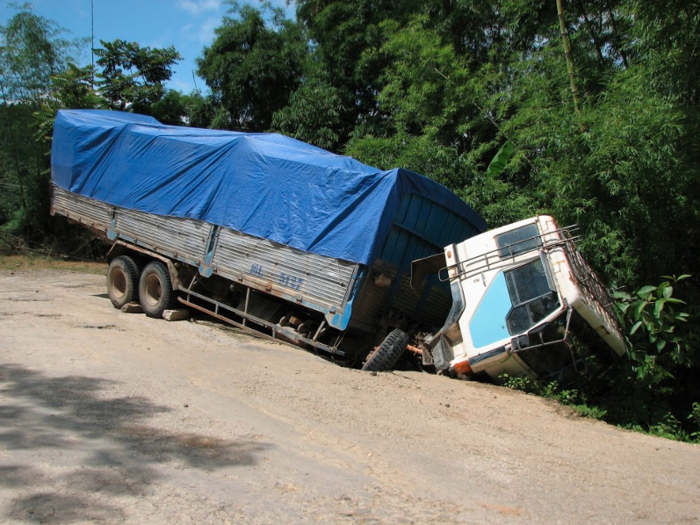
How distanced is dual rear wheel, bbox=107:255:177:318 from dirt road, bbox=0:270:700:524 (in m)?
1.88

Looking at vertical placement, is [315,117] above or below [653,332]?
above

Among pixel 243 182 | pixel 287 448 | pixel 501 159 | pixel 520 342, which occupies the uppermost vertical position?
pixel 501 159

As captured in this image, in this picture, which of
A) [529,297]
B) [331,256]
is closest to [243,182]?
[331,256]

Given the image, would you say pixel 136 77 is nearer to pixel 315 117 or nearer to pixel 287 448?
pixel 315 117

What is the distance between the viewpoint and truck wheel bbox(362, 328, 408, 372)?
7.58m

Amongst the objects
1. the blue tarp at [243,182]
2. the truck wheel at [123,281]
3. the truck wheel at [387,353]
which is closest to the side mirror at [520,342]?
the truck wheel at [387,353]

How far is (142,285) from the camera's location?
1023 cm

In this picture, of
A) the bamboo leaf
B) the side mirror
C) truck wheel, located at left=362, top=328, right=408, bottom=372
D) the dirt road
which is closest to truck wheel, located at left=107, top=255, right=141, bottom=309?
the dirt road

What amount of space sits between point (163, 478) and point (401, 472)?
1.71 metres

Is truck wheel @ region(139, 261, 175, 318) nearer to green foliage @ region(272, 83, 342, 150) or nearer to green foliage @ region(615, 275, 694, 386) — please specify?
green foliage @ region(615, 275, 694, 386)

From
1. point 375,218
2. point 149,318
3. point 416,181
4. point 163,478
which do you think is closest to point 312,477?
point 163,478

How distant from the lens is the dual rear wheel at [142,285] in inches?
386

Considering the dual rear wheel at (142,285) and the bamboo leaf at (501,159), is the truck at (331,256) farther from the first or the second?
the bamboo leaf at (501,159)

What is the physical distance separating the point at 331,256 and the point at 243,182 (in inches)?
83.6
